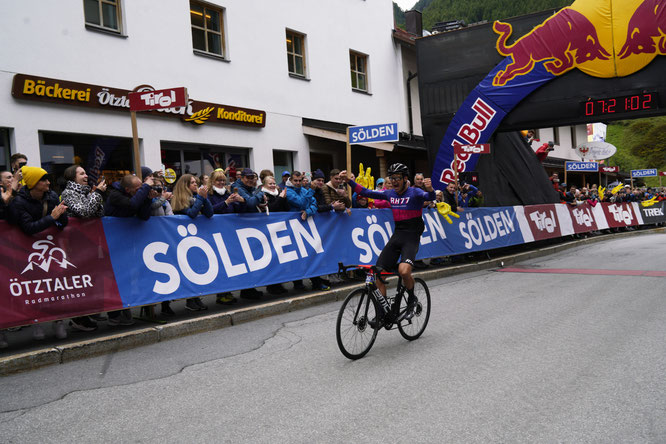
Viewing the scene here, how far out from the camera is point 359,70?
21078 mm

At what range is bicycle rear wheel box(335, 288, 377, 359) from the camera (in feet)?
19.3

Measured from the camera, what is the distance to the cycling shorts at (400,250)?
6742mm

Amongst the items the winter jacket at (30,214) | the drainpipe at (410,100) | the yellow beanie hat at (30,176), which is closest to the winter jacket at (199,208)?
the winter jacket at (30,214)

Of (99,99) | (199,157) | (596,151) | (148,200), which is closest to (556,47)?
(199,157)

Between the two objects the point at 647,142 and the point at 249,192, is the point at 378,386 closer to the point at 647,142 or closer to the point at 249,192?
the point at 249,192

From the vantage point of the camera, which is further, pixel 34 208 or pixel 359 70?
pixel 359 70

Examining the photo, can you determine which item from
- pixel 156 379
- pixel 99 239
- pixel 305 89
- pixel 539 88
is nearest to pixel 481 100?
pixel 539 88

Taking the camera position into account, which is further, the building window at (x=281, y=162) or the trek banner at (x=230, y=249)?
the building window at (x=281, y=162)

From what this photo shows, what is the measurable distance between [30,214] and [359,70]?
1621 cm

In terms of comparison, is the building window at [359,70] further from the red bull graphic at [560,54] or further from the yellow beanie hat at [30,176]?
the yellow beanie hat at [30,176]

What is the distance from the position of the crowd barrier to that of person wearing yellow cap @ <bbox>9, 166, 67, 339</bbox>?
144mm

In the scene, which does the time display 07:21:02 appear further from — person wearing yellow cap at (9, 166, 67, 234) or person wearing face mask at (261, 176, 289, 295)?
person wearing yellow cap at (9, 166, 67, 234)

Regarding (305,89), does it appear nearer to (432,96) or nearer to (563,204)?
(432,96)

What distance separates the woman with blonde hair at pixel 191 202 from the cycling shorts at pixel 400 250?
9.51 feet
